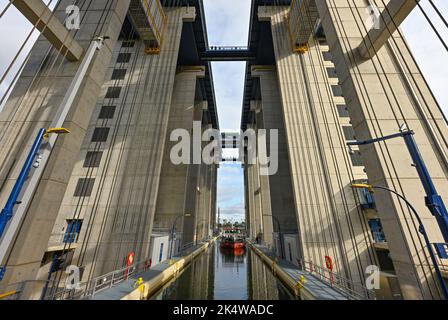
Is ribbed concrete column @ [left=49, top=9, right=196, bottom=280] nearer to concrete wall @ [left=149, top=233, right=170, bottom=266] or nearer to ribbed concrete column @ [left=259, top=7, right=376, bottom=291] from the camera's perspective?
concrete wall @ [left=149, top=233, right=170, bottom=266]

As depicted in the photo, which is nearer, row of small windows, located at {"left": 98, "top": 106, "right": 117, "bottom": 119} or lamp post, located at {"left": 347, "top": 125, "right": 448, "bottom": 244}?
lamp post, located at {"left": 347, "top": 125, "right": 448, "bottom": 244}

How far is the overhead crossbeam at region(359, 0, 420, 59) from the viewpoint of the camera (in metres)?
8.78

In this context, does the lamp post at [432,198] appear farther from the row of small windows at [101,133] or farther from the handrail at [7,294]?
the row of small windows at [101,133]

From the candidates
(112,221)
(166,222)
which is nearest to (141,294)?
(112,221)

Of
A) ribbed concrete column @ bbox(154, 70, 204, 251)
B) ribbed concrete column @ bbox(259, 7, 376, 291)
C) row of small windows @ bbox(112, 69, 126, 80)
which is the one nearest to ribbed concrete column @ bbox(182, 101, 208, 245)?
ribbed concrete column @ bbox(154, 70, 204, 251)

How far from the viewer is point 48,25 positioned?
8430mm

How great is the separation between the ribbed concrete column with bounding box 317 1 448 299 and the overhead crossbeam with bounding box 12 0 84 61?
13879 millimetres

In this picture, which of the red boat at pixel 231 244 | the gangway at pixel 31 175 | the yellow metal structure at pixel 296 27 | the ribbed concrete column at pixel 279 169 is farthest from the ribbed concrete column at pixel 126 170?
the red boat at pixel 231 244

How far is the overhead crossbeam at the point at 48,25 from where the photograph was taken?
26.1 feet

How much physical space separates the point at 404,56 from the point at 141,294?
18938mm

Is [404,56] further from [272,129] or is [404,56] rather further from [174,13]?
[174,13]

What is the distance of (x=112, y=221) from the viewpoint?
635 inches

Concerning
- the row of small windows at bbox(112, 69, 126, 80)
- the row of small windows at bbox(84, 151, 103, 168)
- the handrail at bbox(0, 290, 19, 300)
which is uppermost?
the row of small windows at bbox(112, 69, 126, 80)

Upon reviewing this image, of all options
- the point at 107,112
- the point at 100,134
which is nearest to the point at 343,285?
the point at 100,134
